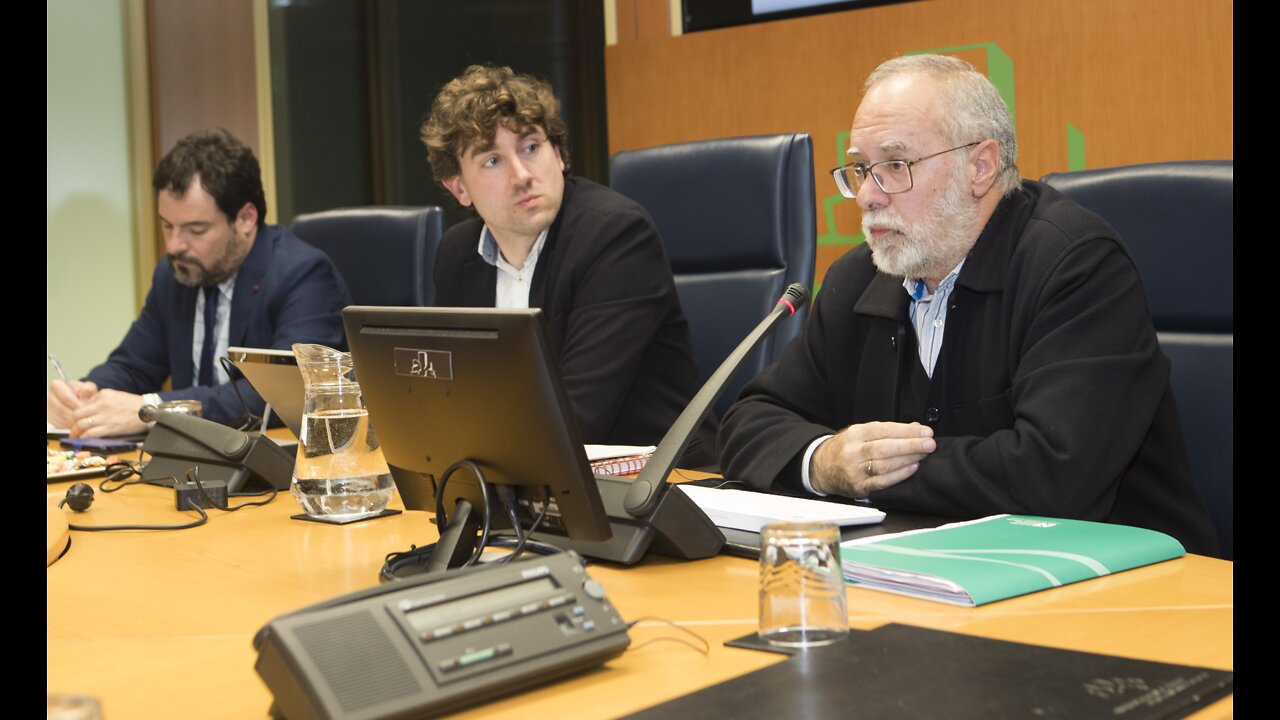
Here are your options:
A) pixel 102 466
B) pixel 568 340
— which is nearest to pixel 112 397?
pixel 102 466

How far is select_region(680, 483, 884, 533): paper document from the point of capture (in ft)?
4.55

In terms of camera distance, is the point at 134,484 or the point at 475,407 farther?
the point at 134,484

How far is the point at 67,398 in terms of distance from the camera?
8.23 feet

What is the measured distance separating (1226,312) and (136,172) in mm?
3560

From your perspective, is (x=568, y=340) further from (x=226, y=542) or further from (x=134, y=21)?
(x=134, y=21)

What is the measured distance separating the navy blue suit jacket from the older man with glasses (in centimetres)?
136

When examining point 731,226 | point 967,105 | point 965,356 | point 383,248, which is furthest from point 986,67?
point 383,248

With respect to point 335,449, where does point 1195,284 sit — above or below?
above

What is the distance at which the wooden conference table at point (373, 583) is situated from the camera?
3.03 feet

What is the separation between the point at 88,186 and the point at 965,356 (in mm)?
3305

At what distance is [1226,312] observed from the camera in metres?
1.81

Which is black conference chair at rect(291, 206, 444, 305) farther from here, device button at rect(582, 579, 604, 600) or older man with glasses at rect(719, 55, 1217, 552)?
device button at rect(582, 579, 604, 600)

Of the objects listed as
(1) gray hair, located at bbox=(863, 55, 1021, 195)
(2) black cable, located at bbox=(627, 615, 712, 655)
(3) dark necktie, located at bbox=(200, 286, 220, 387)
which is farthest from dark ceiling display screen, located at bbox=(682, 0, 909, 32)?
(2) black cable, located at bbox=(627, 615, 712, 655)

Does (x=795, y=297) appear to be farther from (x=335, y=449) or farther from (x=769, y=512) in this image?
(x=335, y=449)
